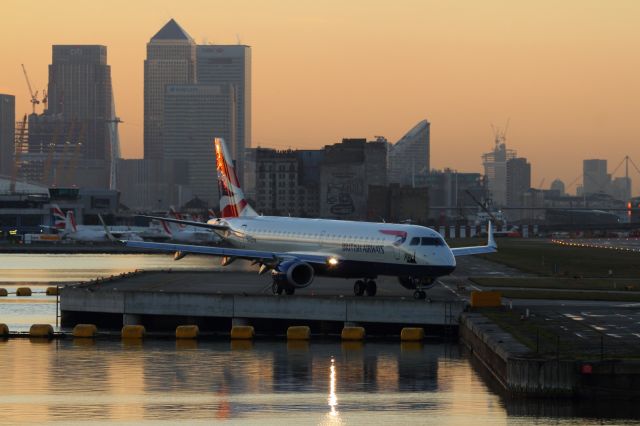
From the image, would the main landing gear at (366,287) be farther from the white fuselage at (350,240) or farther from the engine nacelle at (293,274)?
the engine nacelle at (293,274)

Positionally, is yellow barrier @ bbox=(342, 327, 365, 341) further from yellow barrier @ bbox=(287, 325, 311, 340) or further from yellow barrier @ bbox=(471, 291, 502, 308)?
yellow barrier @ bbox=(471, 291, 502, 308)

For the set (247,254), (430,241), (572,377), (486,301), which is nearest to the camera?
(572,377)

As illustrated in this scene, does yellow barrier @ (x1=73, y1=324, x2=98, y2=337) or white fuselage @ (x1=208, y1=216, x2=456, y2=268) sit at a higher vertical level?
white fuselage @ (x1=208, y1=216, x2=456, y2=268)

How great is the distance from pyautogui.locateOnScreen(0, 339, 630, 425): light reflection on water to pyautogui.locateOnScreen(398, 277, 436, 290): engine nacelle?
28.0ft

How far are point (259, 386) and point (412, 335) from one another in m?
19.0

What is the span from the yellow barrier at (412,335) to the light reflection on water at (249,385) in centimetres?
124

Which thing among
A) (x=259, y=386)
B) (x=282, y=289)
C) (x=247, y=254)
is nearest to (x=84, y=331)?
(x=282, y=289)

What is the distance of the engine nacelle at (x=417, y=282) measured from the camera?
82.2 metres

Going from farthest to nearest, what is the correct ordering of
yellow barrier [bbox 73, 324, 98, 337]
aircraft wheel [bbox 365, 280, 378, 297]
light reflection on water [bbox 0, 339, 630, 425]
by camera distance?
aircraft wheel [bbox 365, 280, 378, 297] < yellow barrier [bbox 73, 324, 98, 337] < light reflection on water [bbox 0, 339, 630, 425]

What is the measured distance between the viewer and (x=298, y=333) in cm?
7612

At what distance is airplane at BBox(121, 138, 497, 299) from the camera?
8156 cm

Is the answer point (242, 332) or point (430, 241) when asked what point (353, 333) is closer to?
point (242, 332)

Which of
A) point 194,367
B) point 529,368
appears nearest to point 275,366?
point 194,367

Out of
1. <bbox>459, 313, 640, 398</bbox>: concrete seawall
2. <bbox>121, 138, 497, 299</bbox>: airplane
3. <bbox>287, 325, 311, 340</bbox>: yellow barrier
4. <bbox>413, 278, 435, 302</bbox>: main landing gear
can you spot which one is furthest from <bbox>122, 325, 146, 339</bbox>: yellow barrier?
<bbox>459, 313, 640, 398</bbox>: concrete seawall
